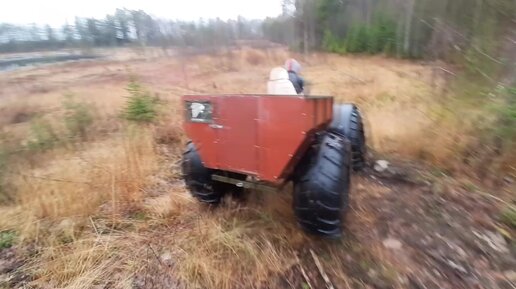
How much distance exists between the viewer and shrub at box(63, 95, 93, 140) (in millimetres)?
6738

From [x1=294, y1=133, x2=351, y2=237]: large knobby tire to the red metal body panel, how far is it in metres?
0.15

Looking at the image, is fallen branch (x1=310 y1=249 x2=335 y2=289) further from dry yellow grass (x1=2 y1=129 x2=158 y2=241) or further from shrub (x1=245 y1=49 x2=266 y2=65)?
shrub (x1=245 y1=49 x2=266 y2=65)

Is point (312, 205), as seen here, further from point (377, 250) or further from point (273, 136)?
point (377, 250)

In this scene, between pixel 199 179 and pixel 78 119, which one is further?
pixel 78 119

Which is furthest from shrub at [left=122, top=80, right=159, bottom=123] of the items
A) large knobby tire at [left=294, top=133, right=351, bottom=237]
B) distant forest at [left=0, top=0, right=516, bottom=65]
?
distant forest at [left=0, top=0, right=516, bottom=65]

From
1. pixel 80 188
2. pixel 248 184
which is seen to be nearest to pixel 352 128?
pixel 248 184

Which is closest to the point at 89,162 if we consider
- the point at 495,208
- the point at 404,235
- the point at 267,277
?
the point at 267,277

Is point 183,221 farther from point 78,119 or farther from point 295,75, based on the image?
point 78,119

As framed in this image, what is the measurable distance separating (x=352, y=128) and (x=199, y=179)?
72.7 inches

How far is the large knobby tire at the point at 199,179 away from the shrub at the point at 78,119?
15.0 ft

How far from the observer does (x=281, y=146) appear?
7.08 ft

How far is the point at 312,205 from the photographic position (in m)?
2.27

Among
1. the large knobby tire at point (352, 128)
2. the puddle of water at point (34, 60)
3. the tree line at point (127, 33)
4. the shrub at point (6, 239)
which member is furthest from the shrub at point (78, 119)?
the puddle of water at point (34, 60)

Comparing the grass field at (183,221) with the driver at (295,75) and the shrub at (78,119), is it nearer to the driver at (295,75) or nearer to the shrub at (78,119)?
the shrub at (78,119)
